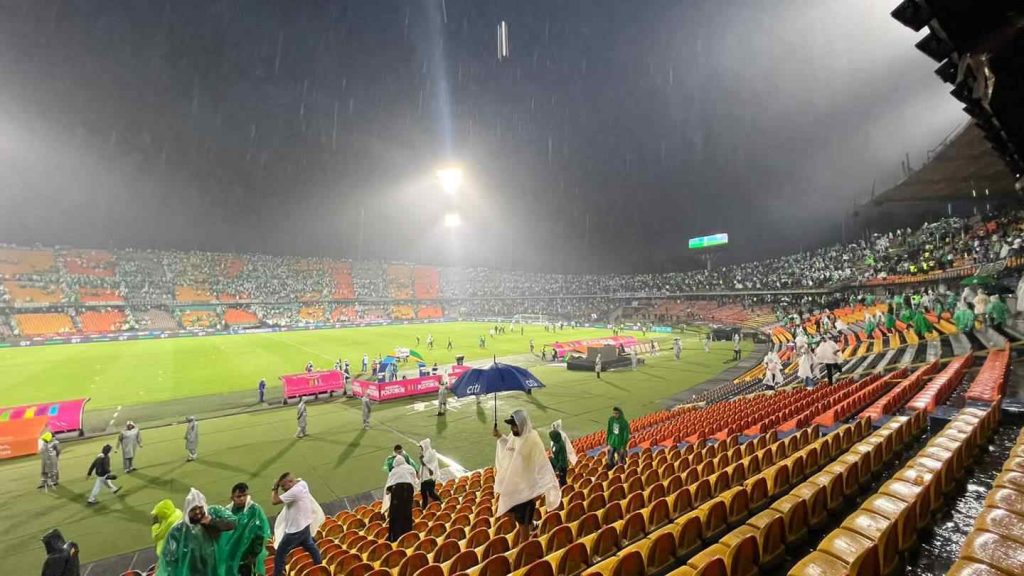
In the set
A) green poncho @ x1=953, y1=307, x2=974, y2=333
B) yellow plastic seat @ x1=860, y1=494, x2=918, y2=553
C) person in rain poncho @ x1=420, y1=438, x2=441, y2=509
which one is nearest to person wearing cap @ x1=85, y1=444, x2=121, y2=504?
person in rain poncho @ x1=420, y1=438, x2=441, y2=509

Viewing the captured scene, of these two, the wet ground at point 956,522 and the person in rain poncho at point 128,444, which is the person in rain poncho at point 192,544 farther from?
the person in rain poncho at point 128,444

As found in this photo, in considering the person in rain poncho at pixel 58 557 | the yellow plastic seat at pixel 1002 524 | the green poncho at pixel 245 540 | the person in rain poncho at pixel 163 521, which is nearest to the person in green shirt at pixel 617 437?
the yellow plastic seat at pixel 1002 524

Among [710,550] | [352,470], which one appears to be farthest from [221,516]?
[352,470]

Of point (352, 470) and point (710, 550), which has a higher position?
point (710, 550)

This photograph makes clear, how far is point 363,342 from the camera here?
46.4m

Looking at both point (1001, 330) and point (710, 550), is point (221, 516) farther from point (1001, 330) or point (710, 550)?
point (1001, 330)

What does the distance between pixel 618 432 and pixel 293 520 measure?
5.86 metres

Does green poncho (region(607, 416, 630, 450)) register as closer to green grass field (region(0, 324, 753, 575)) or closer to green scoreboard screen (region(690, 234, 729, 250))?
green grass field (region(0, 324, 753, 575))

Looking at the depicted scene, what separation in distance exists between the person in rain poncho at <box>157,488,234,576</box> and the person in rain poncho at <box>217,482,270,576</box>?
0.26 m

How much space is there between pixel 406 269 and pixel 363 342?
75.0 meters

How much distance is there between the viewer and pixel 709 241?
87250mm

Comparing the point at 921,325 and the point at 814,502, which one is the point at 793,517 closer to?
the point at 814,502

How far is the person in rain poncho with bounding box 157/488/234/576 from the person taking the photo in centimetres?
386

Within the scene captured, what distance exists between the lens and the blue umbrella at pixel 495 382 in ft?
46.2
